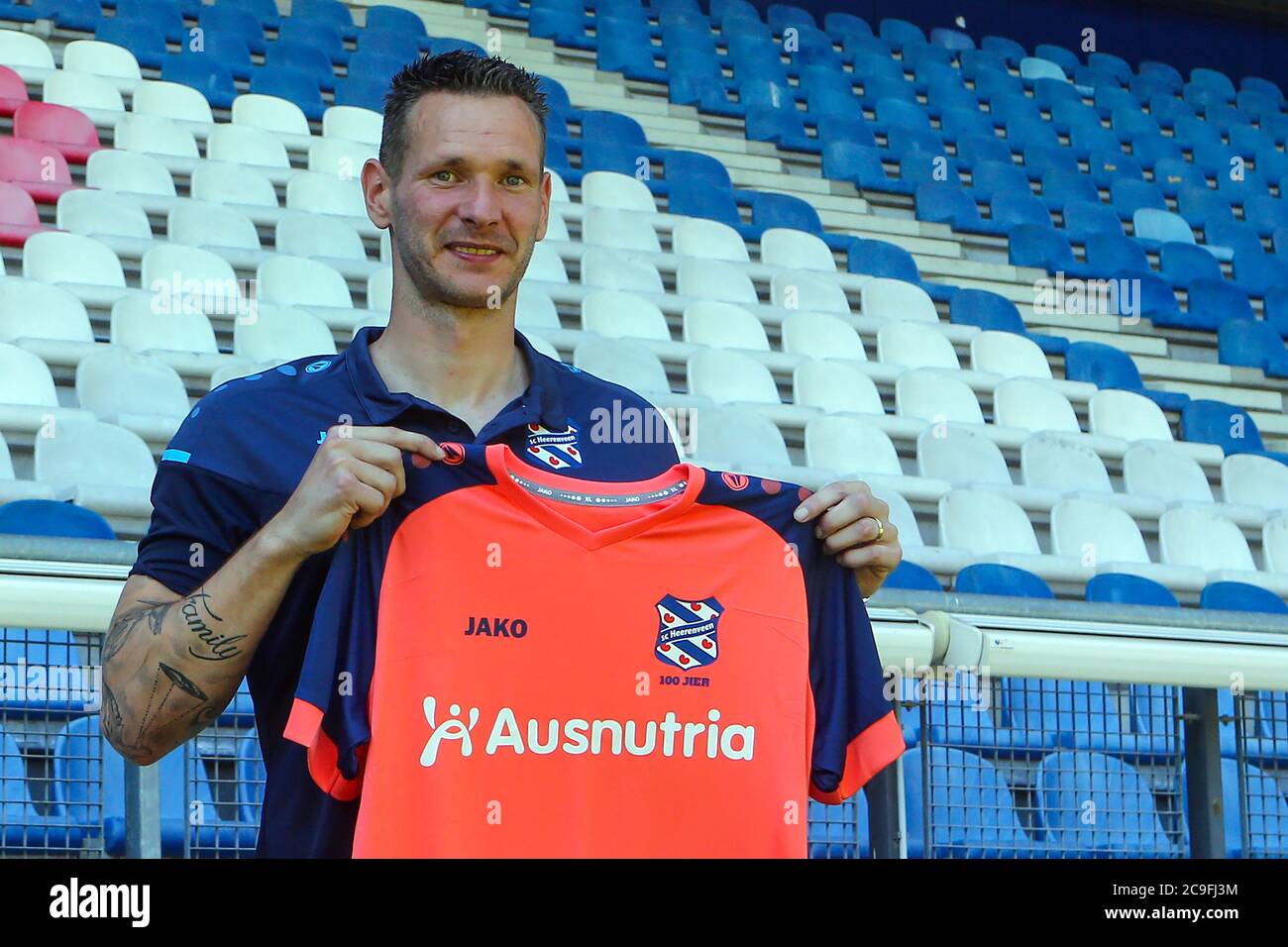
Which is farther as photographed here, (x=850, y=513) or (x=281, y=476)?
(x=850, y=513)

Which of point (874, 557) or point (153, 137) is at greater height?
point (153, 137)

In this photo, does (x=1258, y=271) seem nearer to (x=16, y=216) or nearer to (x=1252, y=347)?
(x=1252, y=347)

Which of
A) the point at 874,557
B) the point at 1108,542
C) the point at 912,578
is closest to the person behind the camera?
the point at 874,557

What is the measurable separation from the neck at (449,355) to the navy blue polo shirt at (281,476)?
36 millimetres

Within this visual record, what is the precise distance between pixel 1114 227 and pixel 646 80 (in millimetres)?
2859

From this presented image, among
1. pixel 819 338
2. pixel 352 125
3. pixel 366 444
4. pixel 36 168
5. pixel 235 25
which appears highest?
pixel 235 25

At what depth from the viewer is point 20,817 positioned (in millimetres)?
2207

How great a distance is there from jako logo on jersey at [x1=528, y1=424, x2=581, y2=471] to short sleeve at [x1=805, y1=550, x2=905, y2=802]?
335mm

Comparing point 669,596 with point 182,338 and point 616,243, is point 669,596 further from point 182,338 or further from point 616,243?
point 616,243

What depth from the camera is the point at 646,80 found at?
30.9 feet

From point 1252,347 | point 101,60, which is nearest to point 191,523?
point 101,60

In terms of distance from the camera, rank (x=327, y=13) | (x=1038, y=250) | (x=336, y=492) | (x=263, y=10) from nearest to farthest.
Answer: (x=336, y=492) → (x=1038, y=250) → (x=263, y=10) → (x=327, y=13)

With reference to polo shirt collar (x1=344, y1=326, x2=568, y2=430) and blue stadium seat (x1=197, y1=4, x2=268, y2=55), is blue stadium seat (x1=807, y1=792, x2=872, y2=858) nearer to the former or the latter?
polo shirt collar (x1=344, y1=326, x2=568, y2=430)

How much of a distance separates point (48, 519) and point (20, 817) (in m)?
1.46
